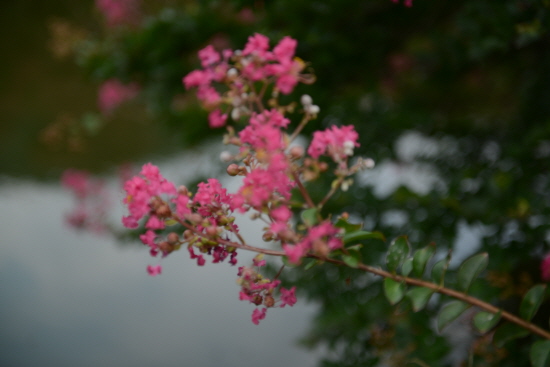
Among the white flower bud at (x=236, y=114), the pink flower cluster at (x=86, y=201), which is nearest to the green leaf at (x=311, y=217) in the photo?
the white flower bud at (x=236, y=114)

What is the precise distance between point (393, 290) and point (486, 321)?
126mm

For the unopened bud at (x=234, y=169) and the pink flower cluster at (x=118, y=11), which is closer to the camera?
the unopened bud at (x=234, y=169)

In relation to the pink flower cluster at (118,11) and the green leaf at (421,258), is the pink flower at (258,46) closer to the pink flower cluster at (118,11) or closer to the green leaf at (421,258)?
the green leaf at (421,258)

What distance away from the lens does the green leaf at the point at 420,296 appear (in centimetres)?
45

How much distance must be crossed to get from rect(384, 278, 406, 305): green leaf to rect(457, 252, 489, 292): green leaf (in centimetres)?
9

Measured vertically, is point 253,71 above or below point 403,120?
below

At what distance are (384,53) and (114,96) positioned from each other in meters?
1.13

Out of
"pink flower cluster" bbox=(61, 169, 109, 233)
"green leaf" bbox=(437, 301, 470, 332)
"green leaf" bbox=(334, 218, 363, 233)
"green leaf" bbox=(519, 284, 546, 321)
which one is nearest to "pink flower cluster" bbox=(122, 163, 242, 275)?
"green leaf" bbox=(334, 218, 363, 233)

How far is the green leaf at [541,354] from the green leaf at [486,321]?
5cm

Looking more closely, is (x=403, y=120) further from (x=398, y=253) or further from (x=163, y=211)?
(x=163, y=211)

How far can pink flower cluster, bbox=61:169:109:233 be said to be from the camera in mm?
1871

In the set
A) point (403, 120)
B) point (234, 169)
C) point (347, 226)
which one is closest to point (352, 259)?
point (347, 226)

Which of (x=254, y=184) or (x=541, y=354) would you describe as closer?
(x=254, y=184)

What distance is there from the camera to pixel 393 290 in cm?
44
